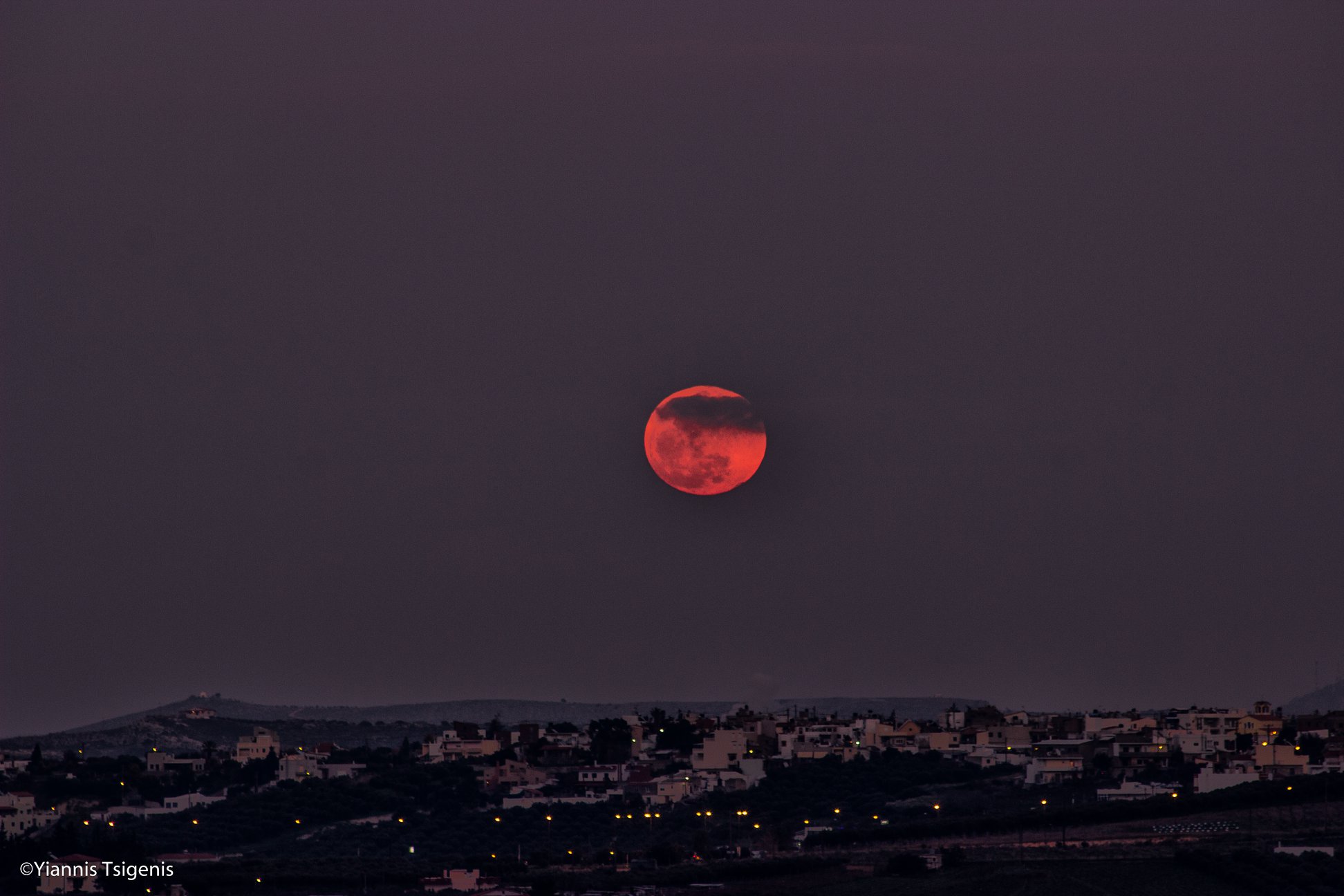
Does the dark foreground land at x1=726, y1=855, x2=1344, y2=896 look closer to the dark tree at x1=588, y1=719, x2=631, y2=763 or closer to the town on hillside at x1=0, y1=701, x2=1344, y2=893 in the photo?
the town on hillside at x1=0, y1=701, x2=1344, y2=893

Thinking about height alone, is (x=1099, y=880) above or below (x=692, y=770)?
below

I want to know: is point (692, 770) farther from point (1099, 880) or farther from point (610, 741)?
point (1099, 880)

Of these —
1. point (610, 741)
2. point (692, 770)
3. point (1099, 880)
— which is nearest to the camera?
point (1099, 880)

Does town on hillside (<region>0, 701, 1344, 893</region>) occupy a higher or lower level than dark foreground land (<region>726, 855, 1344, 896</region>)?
higher

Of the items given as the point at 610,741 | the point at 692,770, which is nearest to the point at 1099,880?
the point at 692,770

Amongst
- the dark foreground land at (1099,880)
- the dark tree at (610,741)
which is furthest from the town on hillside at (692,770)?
the dark foreground land at (1099,880)

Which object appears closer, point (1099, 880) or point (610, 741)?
point (1099, 880)

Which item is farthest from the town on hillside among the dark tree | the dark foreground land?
the dark foreground land

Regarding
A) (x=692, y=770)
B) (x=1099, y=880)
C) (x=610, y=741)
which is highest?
(x=610, y=741)

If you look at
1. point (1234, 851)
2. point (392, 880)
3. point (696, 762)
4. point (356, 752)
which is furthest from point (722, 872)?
point (356, 752)

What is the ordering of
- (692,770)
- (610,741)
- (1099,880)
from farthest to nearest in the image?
1. (610,741)
2. (692,770)
3. (1099,880)

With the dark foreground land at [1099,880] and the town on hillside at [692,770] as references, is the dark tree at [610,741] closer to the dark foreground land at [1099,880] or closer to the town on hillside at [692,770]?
the town on hillside at [692,770]
